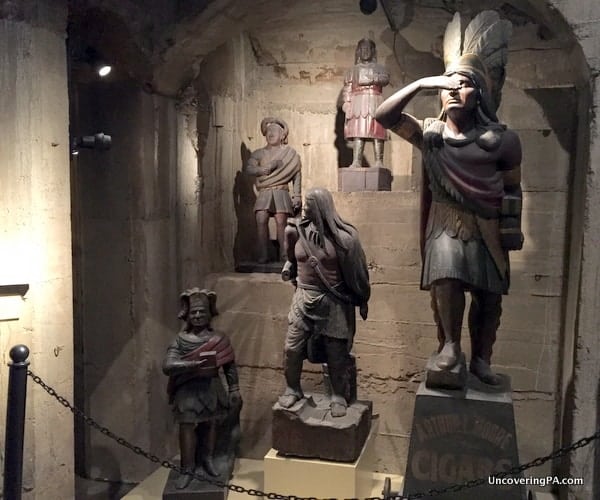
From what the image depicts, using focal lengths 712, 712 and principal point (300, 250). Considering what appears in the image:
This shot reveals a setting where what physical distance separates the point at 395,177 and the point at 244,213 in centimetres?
145

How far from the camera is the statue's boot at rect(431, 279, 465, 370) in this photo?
3906 mm

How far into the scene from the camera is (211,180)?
631 cm

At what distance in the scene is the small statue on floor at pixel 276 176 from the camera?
5.96 meters

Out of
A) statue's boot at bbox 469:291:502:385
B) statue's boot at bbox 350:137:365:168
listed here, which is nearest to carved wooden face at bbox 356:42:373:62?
statue's boot at bbox 350:137:365:168

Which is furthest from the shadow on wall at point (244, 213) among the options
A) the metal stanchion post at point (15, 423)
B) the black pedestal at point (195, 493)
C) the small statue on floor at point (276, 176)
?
the metal stanchion post at point (15, 423)

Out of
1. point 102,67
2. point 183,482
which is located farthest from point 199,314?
point 102,67

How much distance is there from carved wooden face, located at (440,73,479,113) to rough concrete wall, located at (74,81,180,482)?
2.58 m

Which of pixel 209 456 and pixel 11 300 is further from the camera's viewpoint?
pixel 209 456

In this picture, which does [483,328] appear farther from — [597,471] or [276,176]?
[276,176]

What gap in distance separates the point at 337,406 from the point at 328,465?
38 cm

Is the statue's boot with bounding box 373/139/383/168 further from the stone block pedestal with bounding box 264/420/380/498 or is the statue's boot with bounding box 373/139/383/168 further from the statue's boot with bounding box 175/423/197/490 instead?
the statue's boot with bounding box 175/423/197/490

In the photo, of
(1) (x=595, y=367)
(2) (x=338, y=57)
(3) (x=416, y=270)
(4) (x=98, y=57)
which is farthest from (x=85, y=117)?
(1) (x=595, y=367)

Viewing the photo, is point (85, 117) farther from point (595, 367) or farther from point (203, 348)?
point (595, 367)

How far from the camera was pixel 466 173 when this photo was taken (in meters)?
3.82
